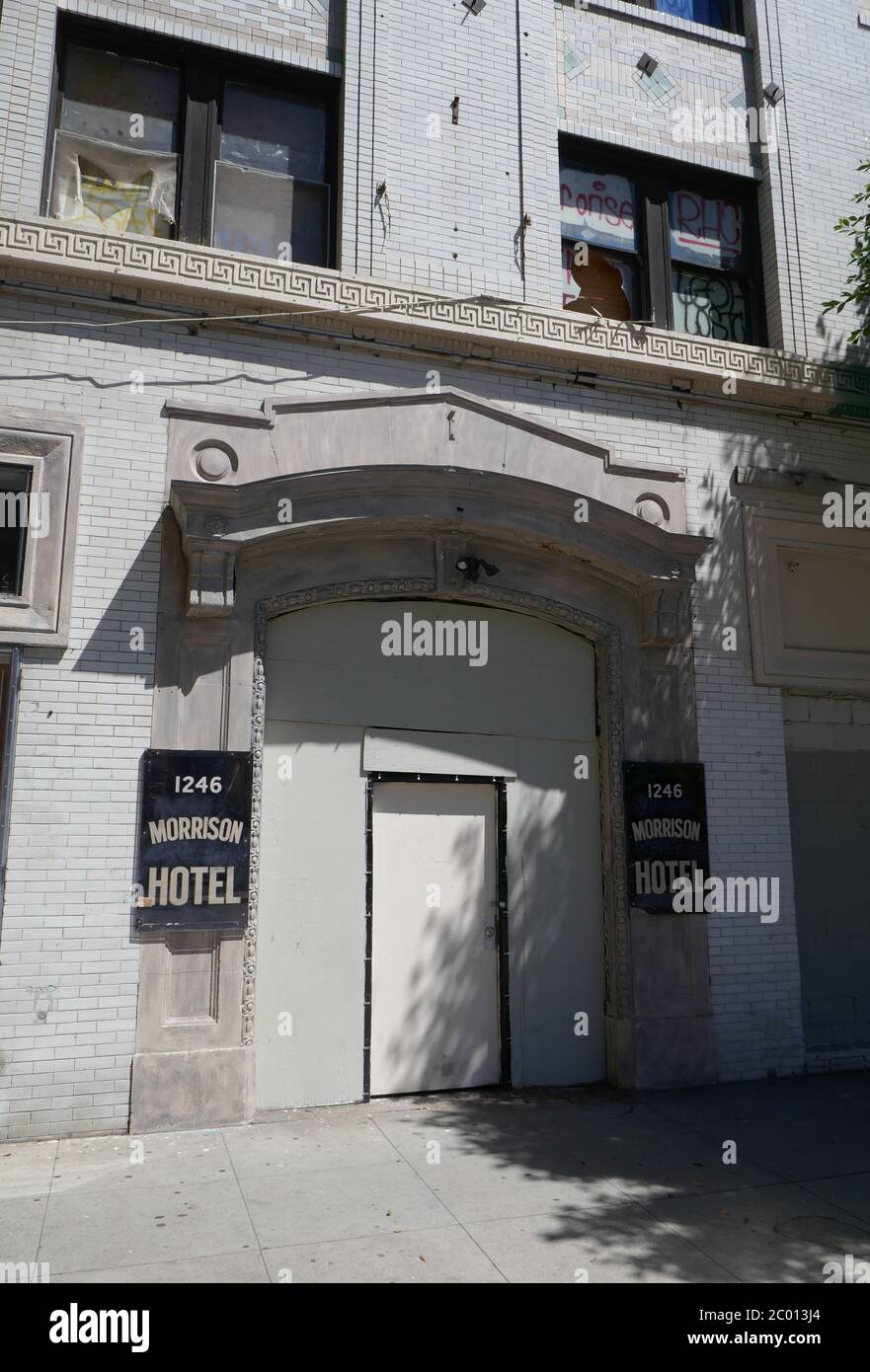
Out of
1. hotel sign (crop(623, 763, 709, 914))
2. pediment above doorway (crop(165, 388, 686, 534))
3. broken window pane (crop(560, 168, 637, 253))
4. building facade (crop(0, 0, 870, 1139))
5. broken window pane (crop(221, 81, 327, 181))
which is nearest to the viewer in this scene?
building facade (crop(0, 0, 870, 1139))

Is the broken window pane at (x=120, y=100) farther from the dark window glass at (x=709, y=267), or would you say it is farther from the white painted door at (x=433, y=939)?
the white painted door at (x=433, y=939)

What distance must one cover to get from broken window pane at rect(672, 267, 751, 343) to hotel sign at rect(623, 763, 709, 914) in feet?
14.8

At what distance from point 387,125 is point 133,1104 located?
8.19 meters

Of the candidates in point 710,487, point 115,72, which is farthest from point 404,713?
point 115,72

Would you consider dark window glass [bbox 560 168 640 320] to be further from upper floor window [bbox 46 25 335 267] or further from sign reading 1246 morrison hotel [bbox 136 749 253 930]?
sign reading 1246 morrison hotel [bbox 136 749 253 930]

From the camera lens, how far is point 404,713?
307 inches

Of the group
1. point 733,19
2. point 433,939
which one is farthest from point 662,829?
point 733,19

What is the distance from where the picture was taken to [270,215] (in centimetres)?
839

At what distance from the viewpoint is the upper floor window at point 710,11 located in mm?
10242

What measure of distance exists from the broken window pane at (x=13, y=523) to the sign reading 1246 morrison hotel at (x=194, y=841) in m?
1.62

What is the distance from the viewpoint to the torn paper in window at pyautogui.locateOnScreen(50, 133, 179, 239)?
7.85m

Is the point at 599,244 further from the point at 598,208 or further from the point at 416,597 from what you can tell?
the point at 416,597

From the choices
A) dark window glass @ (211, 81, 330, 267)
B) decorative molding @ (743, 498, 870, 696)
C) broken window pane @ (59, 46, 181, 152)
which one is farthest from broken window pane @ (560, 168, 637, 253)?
broken window pane @ (59, 46, 181, 152)

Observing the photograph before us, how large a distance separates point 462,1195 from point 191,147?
826 centimetres
